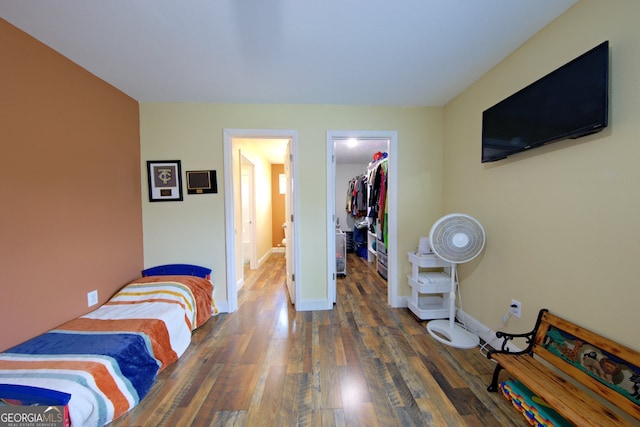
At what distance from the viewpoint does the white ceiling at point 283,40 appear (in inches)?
50.6

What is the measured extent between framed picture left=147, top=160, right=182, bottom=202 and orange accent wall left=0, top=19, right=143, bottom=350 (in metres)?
0.24

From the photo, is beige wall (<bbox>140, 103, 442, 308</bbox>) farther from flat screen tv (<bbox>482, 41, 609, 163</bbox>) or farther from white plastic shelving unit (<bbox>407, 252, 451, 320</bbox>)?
flat screen tv (<bbox>482, 41, 609, 163</bbox>)

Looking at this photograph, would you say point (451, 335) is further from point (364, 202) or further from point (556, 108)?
point (364, 202)

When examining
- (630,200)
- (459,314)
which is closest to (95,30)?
(630,200)

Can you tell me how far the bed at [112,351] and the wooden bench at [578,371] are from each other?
227cm

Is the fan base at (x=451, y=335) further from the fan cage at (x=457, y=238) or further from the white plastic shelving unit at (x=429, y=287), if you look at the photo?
the fan cage at (x=457, y=238)

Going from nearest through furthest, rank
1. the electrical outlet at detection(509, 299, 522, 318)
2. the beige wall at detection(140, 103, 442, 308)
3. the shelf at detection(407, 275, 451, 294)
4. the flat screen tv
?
the flat screen tv < the electrical outlet at detection(509, 299, 522, 318) < the shelf at detection(407, 275, 451, 294) < the beige wall at detection(140, 103, 442, 308)

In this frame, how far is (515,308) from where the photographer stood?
170cm

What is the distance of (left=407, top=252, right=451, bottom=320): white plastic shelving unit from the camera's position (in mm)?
2305

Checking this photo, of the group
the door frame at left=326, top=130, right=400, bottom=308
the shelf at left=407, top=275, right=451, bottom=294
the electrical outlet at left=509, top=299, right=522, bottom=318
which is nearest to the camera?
the electrical outlet at left=509, top=299, right=522, bottom=318

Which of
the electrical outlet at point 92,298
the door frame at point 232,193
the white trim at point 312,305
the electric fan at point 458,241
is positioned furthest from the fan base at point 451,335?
the electrical outlet at point 92,298

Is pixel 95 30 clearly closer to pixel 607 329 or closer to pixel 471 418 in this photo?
pixel 471 418

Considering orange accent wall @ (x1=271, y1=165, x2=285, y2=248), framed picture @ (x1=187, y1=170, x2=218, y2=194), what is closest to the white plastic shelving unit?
framed picture @ (x1=187, y1=170, x2=218, y2=194)

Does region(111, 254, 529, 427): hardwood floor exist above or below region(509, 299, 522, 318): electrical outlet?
below
